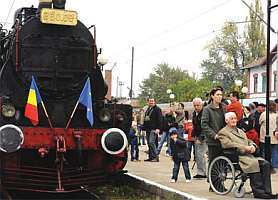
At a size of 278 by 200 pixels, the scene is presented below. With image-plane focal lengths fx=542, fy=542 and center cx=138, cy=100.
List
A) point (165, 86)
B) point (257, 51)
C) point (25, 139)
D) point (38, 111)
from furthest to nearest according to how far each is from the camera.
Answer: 1. point (165, 86)
2. point (257, 51)
3. point (38, 111)
4. point (25, 139)

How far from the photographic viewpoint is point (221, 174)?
28.6ft

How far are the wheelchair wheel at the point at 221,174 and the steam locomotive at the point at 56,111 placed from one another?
159cm

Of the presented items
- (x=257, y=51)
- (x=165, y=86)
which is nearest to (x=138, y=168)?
(x=257, y=51)

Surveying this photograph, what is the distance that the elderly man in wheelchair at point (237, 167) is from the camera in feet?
27.0

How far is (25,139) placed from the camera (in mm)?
8758

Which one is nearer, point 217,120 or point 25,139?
point 25,139

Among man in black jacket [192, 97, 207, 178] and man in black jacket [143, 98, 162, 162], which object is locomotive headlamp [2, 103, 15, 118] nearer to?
man in black jacket [192, 97, 207, 178]

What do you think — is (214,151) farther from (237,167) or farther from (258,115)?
(258,115)

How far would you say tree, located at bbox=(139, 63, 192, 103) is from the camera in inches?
3693

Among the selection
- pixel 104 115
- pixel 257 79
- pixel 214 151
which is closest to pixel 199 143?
pixel 214 151

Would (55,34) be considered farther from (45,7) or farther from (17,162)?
(17,162)

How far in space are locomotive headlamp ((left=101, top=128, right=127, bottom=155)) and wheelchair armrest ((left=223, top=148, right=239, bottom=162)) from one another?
1787 millimetres

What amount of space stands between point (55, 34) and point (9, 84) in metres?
1.20

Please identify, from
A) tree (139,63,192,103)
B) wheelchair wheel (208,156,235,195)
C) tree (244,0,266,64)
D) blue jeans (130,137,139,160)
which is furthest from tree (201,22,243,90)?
wheelchair wheel (208,156,235,195)
